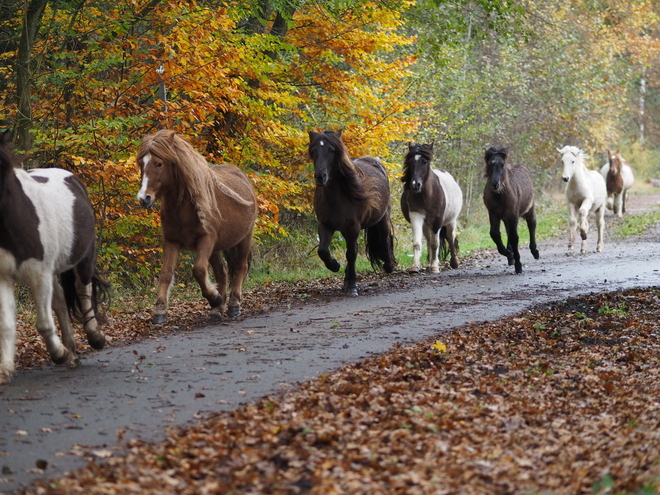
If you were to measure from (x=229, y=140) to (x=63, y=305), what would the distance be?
6.65 meters

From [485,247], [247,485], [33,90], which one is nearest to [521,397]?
[247,485]

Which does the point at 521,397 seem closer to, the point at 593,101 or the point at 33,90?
the point at 33,90

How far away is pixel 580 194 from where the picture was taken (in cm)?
2023

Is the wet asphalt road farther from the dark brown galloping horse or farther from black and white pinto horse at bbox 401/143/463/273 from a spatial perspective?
black and white pinto horse at bbox 401/143/463/273

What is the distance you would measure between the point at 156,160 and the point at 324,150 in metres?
3.53

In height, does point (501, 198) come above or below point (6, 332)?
above

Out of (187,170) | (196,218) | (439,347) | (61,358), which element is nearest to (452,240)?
(196,218)

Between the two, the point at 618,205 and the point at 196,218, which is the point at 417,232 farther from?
the point at 618,205

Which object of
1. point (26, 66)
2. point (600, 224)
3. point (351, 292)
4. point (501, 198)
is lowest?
point (351, 292)

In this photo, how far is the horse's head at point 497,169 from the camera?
15.7 meters

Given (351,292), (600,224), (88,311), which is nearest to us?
(88,311)

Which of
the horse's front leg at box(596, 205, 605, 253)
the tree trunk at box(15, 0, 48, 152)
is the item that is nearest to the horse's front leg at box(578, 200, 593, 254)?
the horse's front leg at box(596, 205, 605, 253)

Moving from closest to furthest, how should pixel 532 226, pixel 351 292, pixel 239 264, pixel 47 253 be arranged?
pixel 47 253, pixel 239 264, pixel 351 292, pixel 532 226

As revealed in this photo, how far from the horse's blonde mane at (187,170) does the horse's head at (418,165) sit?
588 cm
